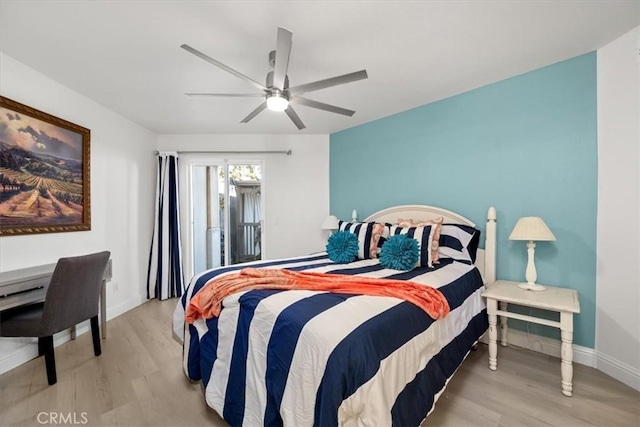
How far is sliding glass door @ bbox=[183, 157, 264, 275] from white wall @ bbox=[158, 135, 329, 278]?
0.17 m

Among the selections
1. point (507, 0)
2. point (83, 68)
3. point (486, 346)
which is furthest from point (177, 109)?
point (486, 346)

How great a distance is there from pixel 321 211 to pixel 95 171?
2851 mm

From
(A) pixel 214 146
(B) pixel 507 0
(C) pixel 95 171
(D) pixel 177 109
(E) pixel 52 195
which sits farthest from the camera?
(A) pixel 214 146

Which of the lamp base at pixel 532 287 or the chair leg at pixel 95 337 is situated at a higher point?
the lamp base at pixel 532 287

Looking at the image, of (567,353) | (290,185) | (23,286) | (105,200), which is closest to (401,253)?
(567,353)

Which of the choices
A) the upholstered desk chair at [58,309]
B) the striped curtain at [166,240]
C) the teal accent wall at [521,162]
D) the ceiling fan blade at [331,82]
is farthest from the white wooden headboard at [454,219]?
the upholstered desk chair at [58,309]

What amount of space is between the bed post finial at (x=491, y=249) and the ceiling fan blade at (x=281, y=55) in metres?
2.18

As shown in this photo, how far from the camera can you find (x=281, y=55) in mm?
1551

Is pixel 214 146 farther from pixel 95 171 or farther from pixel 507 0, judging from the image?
pixel 507 0

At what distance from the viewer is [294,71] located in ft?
7.59

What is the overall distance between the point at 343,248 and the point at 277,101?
145 centimetres

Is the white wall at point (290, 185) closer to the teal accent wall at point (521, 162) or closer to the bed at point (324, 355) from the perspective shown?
the teal accent wall at point (521, 162)

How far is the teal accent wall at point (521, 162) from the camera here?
215 cm

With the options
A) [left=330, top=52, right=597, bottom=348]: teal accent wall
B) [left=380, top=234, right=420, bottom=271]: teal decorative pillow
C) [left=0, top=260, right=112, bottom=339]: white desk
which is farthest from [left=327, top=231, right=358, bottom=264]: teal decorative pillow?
[left=0, top=260, right=112, bottom=339]: white desk
